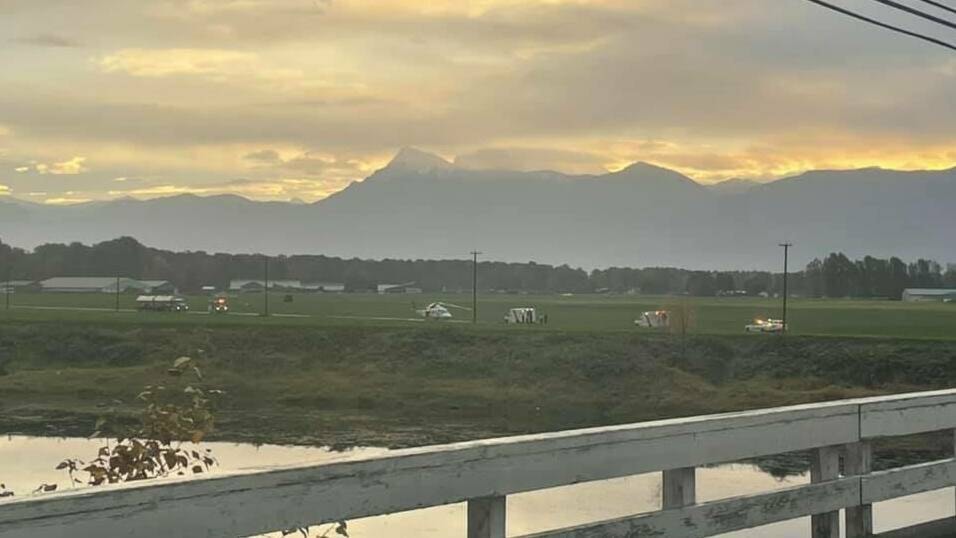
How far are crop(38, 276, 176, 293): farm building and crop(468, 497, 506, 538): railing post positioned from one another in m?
167

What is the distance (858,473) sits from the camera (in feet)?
19.8

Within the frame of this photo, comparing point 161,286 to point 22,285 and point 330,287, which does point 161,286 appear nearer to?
point 22,285

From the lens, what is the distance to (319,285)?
195000 mm

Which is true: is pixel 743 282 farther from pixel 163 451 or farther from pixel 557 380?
pixel 163 451

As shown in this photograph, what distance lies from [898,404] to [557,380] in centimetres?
4145

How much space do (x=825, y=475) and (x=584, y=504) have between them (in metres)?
8.08

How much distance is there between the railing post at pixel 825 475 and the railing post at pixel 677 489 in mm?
1017

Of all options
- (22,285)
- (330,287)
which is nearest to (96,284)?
(22,285)

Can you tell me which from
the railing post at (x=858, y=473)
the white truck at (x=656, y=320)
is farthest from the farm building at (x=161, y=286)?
the railing post at (x=858, y=473)

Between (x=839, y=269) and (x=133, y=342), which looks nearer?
(x=133, y=342)

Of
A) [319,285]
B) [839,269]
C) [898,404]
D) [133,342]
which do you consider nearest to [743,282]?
[839,269]

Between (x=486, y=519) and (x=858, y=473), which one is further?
(x=858, y=473)

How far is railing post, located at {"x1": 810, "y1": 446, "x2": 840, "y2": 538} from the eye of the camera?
5.86 m

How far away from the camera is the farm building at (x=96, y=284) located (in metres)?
171
